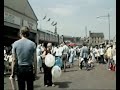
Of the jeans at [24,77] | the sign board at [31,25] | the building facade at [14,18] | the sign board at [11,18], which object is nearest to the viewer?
the jeans at [24,77]

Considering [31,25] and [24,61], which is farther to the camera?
[31,25]

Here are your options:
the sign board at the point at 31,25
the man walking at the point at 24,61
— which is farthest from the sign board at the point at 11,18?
the man walking at the point at 24,61

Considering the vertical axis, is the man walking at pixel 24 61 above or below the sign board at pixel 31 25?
below

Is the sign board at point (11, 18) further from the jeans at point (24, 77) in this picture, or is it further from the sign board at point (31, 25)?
the jeans at point (24, 77)

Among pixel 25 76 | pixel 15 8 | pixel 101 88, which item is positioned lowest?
pixel 101 88

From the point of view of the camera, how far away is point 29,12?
4003cm

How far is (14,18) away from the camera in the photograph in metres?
32.3

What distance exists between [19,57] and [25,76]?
16.0 inches

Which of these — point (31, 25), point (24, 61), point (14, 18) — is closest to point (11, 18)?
point (14, 18)

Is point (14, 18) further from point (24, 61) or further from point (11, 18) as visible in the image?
point (24, 61)

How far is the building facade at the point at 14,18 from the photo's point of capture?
30439 mm

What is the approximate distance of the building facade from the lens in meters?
30.4
